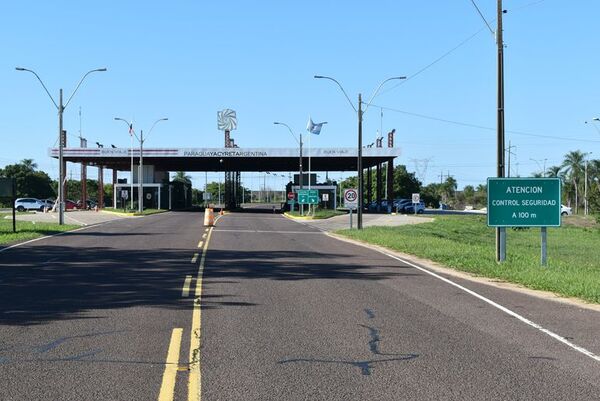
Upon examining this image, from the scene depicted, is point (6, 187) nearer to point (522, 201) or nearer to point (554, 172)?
point (522, 201)

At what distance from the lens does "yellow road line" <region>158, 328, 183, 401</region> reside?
5.61m

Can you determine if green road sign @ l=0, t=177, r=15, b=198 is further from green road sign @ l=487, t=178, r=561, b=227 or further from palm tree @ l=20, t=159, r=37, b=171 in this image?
palm tree @ l=20, t=159, r=37, b=171

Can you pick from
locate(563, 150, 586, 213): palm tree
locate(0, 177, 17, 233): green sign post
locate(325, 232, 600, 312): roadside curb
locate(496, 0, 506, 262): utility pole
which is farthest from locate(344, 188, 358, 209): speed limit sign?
locate(563, 150, 586, 213): palm tree

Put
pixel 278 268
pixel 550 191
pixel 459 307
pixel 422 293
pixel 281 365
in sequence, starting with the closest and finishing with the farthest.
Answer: pixel 281 365, pixel 459 307, pixel 422 293, pixel 278 268, pixel 550 191

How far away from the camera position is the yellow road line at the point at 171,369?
18.4 ft

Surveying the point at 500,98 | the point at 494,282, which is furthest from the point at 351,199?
the point at 494,282

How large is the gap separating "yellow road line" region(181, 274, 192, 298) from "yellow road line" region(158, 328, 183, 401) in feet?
10.2

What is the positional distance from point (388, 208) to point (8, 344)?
2629 inches

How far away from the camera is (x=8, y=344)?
7.40 m

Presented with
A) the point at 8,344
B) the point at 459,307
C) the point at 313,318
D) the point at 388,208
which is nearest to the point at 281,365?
the point at 313,318

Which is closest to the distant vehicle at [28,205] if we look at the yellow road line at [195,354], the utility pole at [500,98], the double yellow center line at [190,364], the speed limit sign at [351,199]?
the speed limit sign at [351,199]

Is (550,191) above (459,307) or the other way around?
above

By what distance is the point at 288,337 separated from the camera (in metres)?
7.94

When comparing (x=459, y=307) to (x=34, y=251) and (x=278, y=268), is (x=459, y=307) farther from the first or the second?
(x=34, y=251)
